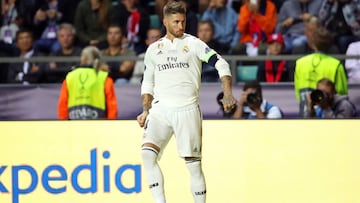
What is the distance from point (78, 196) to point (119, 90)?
12.4 feet

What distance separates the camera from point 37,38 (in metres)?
16.8

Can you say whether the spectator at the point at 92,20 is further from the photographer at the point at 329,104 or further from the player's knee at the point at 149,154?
the player's knee at the point at 149,154

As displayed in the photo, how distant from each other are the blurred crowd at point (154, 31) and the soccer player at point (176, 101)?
4488 millimetres

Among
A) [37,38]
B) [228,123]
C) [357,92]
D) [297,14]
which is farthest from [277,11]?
[228,123]

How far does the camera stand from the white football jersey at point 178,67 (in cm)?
1026

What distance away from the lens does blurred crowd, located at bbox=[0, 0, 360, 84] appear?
50.6 ft

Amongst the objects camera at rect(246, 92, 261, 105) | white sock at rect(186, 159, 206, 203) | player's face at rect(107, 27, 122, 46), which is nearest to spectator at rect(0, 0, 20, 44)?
player's face at rect(107, 27, 122, 46)

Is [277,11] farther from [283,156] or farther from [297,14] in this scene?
[283,156]

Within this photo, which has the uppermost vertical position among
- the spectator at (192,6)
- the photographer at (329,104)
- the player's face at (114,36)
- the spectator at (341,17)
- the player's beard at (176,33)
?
the spectator at (192,6)

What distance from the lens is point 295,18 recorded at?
1584cm

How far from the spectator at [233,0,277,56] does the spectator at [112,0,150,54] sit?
1304 millimetres

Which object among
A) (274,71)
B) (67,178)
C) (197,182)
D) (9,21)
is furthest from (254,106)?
(9,21)

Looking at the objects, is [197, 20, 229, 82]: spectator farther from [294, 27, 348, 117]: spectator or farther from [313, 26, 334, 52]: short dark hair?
[313, 26, 334, 52]: short dark hair

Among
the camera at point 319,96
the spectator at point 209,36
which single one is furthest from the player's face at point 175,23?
the spectator at point 209,36
